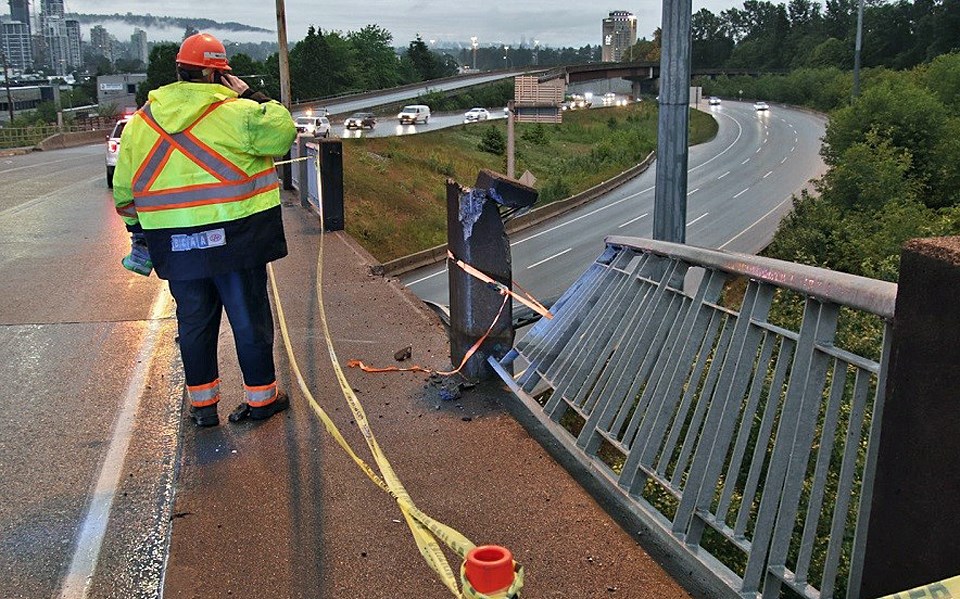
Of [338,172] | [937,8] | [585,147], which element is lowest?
[585,147]

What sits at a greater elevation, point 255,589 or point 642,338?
point 642,338

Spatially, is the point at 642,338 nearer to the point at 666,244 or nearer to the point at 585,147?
the point at 666,244

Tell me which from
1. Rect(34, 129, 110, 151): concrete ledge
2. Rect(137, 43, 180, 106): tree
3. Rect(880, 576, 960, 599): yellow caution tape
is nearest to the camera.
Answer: Rect(880, 576, 960, 599): yellow caution tape

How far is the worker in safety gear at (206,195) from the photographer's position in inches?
194

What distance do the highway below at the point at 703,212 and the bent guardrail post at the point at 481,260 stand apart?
1088 centimetres

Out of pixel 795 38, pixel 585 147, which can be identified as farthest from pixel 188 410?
pixel 795 38

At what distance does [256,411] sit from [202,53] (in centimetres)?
199

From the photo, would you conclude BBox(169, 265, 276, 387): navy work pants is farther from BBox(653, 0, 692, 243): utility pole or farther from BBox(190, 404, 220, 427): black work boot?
BBox(653, 0, 692, 243): utility pole

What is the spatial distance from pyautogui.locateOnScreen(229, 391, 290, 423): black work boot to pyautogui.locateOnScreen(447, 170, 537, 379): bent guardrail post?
1.19 m

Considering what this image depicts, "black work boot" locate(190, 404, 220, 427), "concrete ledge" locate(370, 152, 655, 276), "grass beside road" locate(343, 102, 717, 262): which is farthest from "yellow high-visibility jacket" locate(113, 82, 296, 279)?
"grass beside road" locate(343, 102, 717, 262)

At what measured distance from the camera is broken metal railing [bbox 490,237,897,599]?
9.71 feet

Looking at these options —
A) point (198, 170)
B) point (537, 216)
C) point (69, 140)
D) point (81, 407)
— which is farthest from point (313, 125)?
point (198, 170)

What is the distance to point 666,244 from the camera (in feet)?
14.6

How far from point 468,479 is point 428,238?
2566 centimetres
